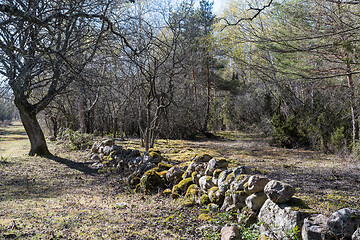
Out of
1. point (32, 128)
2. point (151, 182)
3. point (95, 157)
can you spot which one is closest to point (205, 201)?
point (151, 182)

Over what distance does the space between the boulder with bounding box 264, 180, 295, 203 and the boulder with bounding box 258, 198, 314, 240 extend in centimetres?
5

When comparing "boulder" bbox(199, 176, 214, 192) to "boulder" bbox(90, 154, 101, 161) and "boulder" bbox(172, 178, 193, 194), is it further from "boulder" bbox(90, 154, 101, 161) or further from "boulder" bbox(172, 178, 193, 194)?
"boulder" bbox(90, 154, 101, 161)

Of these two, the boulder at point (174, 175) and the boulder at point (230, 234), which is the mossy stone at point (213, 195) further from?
the boulder at point (174, 175)

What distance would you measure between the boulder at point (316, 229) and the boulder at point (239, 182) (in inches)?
46.8

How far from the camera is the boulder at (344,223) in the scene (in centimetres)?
213

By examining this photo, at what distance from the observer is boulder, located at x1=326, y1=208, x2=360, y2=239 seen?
2.13 m

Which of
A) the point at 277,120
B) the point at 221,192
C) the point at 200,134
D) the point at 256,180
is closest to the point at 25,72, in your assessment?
the point at 221,192

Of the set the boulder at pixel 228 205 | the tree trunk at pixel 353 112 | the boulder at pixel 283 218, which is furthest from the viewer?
the tree trunk at pixel 353 112

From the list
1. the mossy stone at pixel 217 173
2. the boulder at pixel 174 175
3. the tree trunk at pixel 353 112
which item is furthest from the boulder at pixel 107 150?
the tree trunk at pixel 353 112

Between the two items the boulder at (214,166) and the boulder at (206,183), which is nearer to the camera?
the boulder at (206,183)

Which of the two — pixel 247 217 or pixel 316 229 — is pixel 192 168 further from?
pixel 316 229

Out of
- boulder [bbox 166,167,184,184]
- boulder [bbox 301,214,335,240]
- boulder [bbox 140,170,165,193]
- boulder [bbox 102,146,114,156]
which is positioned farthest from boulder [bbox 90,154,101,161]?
boulder [bbox 301,214,335,240]

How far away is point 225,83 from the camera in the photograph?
19219 millimetres

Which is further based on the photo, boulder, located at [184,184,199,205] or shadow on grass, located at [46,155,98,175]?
shadow on grass, located at [46,155,98,175]
